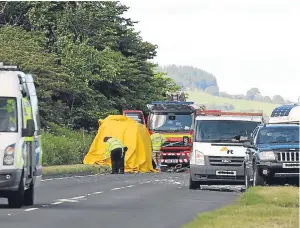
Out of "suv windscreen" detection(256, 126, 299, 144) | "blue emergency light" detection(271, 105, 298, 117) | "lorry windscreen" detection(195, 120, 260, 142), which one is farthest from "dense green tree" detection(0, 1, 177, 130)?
"suv windscreen" detection(256, 126, 299, 144)

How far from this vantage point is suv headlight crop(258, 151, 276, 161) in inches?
1245

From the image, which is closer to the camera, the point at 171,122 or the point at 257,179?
the point at 257,179

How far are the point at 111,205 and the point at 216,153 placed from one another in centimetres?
1051

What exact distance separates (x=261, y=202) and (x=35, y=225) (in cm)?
736

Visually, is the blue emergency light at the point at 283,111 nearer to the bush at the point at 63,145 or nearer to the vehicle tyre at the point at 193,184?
the bush at the point at 63,145

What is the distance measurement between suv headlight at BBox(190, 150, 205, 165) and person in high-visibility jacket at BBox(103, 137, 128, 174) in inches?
624

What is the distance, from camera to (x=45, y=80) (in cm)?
6481

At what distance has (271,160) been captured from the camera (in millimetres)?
31656

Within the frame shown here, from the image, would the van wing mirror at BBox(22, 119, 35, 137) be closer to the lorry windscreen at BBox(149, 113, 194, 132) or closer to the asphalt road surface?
the asphalt road surface

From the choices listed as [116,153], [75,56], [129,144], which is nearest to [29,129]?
[116,153]

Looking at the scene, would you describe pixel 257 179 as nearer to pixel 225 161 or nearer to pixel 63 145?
pixel 225 161

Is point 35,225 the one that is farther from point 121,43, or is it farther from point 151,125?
point 121,43

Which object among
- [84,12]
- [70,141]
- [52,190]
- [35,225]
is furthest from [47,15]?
[35,225]

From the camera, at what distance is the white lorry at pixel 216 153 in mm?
35094
